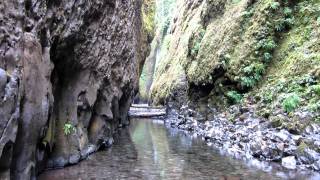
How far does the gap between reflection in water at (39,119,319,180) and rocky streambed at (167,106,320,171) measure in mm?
675

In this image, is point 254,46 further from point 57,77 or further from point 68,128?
point 68,128

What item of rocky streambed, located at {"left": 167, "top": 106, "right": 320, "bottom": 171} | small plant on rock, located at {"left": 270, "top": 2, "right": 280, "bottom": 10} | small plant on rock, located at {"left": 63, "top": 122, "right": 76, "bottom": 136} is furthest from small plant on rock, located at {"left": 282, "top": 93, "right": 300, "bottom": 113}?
small plant on rock, located at {"left": 63, "top": 122, "right": 76, "bottom": 136}

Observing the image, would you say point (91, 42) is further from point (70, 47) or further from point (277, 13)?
point (277, 13)

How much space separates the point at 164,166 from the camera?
11.6m

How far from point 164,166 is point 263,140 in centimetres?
365

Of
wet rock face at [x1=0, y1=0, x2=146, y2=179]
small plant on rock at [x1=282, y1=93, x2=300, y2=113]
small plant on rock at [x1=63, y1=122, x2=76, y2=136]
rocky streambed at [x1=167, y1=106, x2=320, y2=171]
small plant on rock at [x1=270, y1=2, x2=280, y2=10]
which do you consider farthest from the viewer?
small plant on rock at [x1=270, y1=2, x2=280, y2=10]

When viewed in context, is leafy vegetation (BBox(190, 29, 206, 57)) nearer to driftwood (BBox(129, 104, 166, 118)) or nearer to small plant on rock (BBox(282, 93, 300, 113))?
driftwood (BBox(129, 104, 166, 118))

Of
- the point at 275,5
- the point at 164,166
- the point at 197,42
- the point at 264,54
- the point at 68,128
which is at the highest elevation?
the point at 275,5

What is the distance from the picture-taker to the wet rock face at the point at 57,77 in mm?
7262

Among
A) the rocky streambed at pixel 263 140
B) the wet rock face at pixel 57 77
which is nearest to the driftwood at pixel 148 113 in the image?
the wet rock face at pixel 57 77

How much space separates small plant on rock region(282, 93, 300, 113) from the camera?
44.6 feet

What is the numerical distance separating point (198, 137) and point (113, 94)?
4.38m

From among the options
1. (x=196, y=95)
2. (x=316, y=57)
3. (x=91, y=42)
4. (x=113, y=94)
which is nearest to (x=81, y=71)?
(x=91, y=42)

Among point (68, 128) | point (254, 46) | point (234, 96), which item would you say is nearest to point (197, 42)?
point (254, 46)
